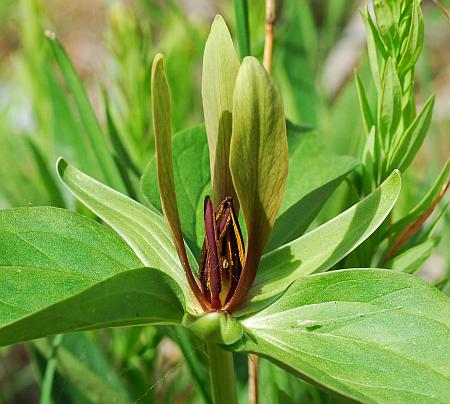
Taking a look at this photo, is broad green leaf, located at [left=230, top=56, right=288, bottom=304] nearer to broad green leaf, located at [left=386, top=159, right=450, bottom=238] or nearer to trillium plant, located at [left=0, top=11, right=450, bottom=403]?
trillium plant, located at [left=0, top=11, right=450, bottom=403]

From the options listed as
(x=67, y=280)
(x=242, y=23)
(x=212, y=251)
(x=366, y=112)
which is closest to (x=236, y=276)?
(x=212, y=251)

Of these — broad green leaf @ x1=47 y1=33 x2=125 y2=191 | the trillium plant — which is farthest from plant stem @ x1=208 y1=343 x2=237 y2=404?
broad green leaf @ x1=47 y1=33 x2=125 y2=191

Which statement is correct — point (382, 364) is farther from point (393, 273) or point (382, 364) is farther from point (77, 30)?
point (77, 30)

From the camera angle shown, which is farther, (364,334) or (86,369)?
(86,369)

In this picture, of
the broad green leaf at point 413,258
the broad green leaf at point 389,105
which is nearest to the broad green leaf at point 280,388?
the broad green leaf at point 413,258

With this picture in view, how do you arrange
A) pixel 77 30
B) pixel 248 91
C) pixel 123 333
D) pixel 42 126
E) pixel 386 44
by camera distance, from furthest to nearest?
1. pixel 77 30
2. pixel 42 126
3. pixel 123 333
4. pixel 386 44
5. pixel 248 91

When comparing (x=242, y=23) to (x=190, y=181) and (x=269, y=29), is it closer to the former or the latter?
(x=269, y=29)

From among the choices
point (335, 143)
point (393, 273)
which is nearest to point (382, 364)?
point (393, 273)
